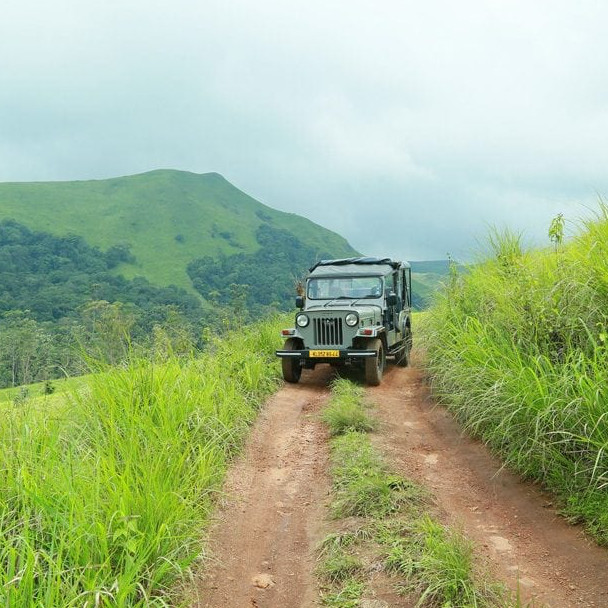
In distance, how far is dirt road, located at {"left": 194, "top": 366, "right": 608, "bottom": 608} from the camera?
3449 mm

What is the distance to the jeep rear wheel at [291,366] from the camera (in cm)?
939

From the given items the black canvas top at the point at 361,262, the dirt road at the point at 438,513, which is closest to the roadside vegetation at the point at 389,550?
the dirt road at the point at 438,513

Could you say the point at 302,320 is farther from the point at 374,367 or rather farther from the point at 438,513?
the point at 438,513

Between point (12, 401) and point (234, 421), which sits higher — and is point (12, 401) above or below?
above

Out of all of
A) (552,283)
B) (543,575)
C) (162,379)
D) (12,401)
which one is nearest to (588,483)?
(543,575)

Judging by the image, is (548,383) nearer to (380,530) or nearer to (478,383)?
(478,383)

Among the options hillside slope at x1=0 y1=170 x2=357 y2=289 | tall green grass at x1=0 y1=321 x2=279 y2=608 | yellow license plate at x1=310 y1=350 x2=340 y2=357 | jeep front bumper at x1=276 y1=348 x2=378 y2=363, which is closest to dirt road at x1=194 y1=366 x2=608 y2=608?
tall green grass at x1=0 y1=321 x2=279 y2=608

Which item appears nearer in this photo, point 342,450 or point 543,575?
point 543,575

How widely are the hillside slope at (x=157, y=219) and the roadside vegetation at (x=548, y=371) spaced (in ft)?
362

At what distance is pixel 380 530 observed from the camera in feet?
13.0

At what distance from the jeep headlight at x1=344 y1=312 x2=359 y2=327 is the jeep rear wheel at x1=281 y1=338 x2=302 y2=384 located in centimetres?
104

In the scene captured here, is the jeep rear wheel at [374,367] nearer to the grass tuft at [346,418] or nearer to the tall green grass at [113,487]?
the grass tuft at [346,418]

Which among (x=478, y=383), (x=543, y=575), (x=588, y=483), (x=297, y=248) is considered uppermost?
(x=297, y=248)

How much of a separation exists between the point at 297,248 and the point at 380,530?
491 ft
